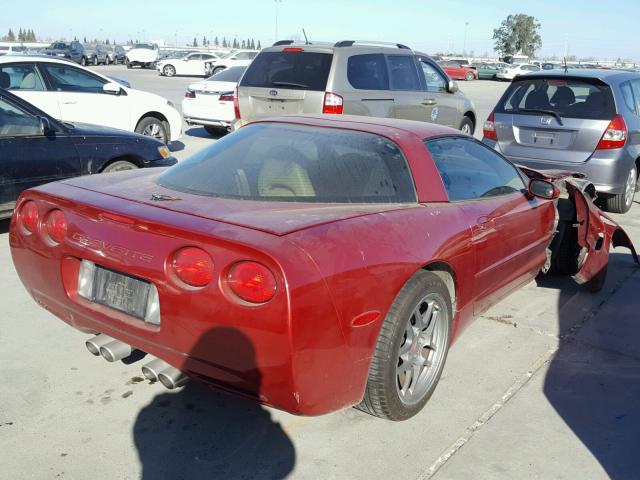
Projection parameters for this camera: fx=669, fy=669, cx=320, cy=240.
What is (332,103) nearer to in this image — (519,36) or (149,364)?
(149,364)

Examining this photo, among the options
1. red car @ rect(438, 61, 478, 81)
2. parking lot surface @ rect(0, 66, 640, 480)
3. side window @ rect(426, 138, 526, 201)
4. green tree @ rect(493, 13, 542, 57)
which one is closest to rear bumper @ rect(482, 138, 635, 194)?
side window @ rect(426, 138, 526, 201)

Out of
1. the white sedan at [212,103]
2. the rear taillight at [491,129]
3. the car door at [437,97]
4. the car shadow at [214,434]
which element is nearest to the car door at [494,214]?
the car shadow at [214,434]

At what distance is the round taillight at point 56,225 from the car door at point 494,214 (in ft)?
6.47

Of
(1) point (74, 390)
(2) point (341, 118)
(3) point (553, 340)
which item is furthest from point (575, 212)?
(1) point (74, 390)

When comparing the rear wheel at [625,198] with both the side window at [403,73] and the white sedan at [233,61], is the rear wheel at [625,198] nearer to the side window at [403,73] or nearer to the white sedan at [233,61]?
the side window at [403,73]

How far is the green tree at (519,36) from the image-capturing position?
95.2 meters

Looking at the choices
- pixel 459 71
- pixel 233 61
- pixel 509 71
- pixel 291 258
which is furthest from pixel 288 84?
pixel 509 71

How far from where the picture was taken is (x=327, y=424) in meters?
3.22

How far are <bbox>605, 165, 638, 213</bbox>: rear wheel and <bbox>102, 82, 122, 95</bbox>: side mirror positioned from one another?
7.04 m

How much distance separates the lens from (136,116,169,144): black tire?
10602 millimetres

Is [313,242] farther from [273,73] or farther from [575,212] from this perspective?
[273,73]

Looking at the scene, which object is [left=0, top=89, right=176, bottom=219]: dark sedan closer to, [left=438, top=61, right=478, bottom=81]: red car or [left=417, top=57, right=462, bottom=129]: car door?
[left=417, top=57, right=462, bottom=129]: car door

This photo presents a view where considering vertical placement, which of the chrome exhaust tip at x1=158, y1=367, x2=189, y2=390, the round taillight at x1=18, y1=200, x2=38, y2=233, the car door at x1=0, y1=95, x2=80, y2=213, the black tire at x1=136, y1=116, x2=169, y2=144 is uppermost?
the round taillight at x1=18, y1=200, x2=38, y2=233

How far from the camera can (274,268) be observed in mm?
2518
